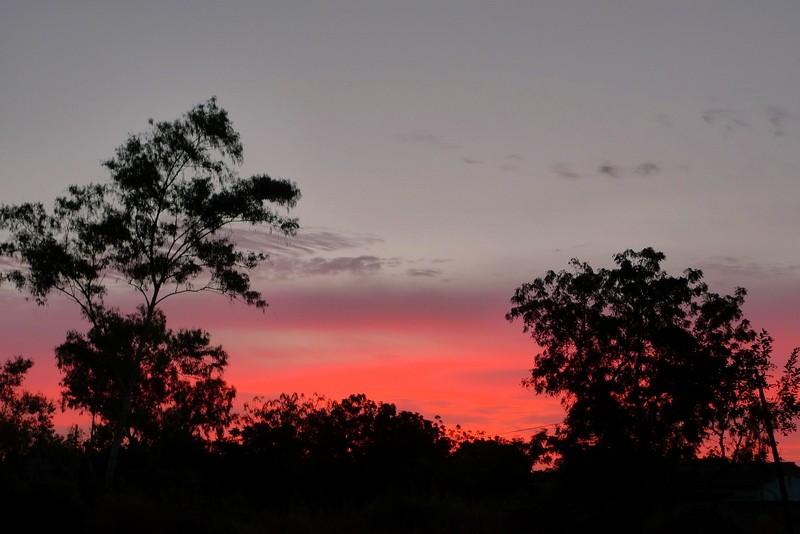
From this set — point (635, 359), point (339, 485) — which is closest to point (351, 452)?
point (339, 485)

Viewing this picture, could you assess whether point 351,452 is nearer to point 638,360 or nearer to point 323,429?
point 323,429

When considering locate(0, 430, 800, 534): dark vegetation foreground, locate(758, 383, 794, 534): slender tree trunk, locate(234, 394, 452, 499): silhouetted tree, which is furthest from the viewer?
locate(234, 394, 452, 499): silhouetted tree

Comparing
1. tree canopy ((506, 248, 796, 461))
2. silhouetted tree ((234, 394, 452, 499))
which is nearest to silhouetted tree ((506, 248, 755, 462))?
tree canopy ((506, 248, 796, 461))

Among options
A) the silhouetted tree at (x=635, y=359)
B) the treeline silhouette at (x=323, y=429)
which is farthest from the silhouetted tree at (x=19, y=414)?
the silhouetted tree at (x=635, y=359)

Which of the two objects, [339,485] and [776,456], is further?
[339,485]

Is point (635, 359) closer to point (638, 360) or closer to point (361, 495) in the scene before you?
point (638, 360)

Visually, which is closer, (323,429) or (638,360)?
(638,360)

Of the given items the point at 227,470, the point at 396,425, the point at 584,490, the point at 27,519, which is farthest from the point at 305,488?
the point at 27,519

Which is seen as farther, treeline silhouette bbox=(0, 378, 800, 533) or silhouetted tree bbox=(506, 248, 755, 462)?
silhouetted tree bbox=(506, 248, 755, 462)

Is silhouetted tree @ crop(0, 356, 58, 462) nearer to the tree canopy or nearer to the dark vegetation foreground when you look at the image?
the dark vegetation foreground

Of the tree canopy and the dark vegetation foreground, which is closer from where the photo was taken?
the dark vegetation foreground

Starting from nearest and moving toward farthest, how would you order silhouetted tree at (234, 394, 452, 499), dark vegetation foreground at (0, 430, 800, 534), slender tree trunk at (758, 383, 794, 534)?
dark vegetation foreground at (0, 430, 800, 534) < slender tree trunk at (758, 383, 794, 534) < silhouetted tree at (234, 394, 452, 499)

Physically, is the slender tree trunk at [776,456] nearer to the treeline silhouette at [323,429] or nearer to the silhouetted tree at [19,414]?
the treeline silhouette at [323,429]

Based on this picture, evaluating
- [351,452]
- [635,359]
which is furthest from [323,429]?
[635,359]
